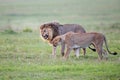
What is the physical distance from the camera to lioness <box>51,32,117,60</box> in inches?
606

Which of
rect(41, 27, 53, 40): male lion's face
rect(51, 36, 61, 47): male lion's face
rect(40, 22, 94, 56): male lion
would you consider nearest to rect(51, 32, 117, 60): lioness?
rect(51, 36, 61, 47): male lion's face

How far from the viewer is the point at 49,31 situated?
16.8 meters

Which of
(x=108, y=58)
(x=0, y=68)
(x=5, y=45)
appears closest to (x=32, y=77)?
(x=0, y=68)

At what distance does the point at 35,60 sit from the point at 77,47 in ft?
4.97

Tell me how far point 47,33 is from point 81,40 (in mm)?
1553

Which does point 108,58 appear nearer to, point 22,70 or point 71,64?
point 71,64

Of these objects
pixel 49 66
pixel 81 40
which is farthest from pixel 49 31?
pixel 49 66

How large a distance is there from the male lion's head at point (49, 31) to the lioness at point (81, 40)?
598 mm

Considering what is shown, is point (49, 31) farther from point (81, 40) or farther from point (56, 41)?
point (81, 40)

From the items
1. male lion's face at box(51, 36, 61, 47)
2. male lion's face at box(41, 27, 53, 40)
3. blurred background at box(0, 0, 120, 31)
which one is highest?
male lion's face at box(41, 27, 53, 40)

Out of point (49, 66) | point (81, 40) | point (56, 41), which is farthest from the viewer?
point (56, 41)

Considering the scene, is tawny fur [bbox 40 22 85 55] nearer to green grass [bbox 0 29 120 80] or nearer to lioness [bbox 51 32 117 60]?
lioness [bbox 51 32 117 60]

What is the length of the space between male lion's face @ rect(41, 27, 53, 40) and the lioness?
57cm

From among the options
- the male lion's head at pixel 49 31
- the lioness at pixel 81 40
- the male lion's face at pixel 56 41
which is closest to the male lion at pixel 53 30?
the male lion's head at pixel 49 31
